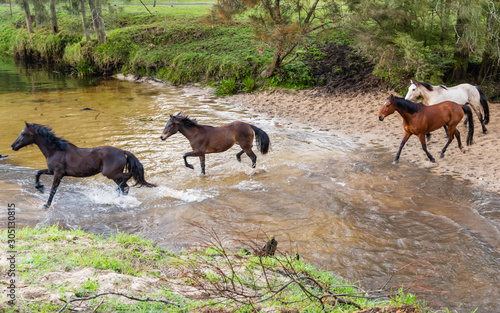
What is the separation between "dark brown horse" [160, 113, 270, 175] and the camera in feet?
29.3

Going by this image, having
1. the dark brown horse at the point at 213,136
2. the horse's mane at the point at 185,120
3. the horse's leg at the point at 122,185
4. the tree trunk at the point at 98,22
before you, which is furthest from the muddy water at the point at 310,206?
the tree trunk at the point at 98,22

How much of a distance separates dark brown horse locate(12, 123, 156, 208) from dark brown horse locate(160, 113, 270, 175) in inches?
65.8

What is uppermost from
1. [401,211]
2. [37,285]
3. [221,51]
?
[221,51]

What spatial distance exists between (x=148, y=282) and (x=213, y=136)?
538 cm

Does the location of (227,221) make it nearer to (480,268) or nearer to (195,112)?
(480,268)

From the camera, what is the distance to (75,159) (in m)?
7.32

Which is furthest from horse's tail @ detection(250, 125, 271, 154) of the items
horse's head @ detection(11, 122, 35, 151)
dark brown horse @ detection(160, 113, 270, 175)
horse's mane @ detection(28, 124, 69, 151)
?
horse's head @ detection(11, 122, 35, 151)

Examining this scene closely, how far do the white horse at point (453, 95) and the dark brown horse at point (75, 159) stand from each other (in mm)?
7665

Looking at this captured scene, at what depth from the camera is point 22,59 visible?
92.5ft

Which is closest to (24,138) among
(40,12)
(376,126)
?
(376,126)

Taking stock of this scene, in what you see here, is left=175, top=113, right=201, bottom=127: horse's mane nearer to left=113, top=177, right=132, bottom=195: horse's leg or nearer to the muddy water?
the muddy water

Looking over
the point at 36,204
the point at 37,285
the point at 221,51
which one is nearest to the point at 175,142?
the point at 36,204

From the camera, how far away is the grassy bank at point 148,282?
10.9ft

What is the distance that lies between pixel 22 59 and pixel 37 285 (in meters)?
29.5
